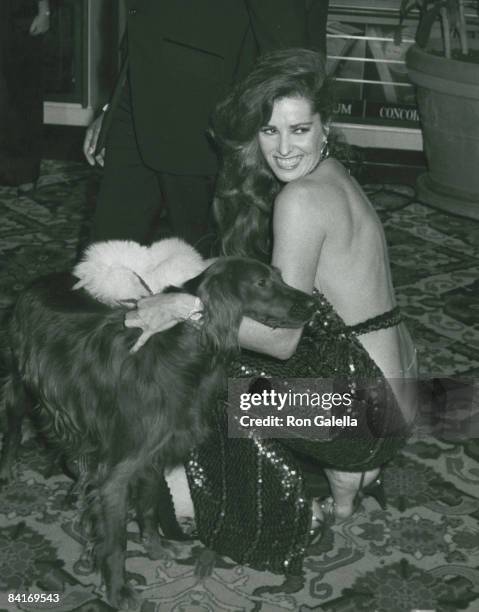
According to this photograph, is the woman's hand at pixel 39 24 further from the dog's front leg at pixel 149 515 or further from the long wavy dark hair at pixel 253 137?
the dog's front leg at pixel 149 515

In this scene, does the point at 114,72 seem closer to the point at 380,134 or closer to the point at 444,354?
the point at 380,134

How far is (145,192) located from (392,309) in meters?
0.80

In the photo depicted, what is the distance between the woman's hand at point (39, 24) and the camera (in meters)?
4.68

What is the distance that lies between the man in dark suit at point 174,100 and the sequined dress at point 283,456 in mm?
518

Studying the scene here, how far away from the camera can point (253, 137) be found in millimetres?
2328

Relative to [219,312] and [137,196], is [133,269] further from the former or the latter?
[137,196]

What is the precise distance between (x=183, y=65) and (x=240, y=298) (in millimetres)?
729

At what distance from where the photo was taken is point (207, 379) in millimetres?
2193

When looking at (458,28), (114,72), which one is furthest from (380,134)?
(114,72)

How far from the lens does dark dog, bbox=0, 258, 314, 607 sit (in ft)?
6.86

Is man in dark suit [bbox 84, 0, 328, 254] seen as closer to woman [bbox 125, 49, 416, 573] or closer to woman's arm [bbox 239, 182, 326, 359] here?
woman [bbox 125, 49, 416, 573]

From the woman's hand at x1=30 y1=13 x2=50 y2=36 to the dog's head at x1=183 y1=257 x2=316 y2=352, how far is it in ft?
9.93

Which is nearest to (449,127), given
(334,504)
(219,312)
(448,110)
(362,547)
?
(448,110)

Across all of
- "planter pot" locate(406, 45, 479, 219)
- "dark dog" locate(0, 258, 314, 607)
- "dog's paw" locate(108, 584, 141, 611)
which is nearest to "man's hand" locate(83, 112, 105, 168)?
"dark dog" locate(0, 258, 314, 607)
